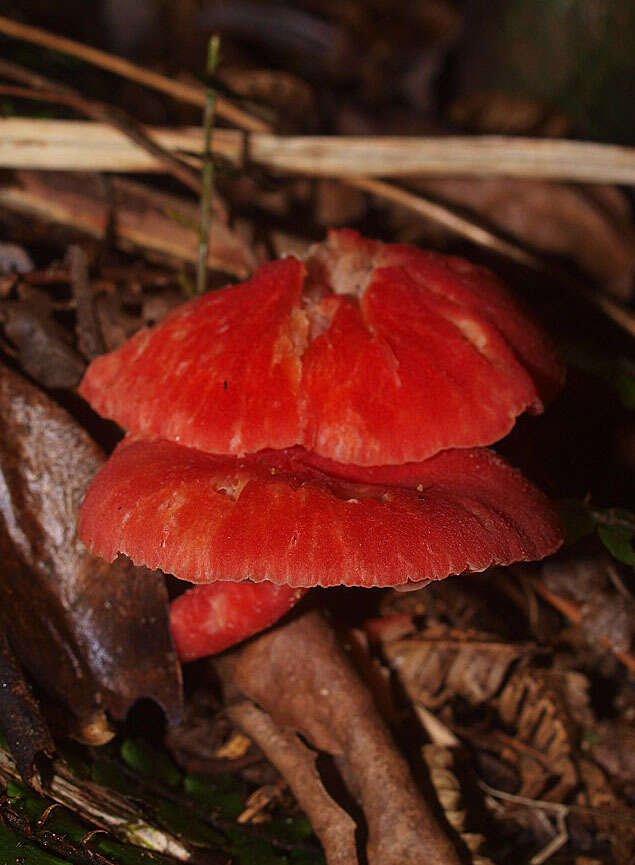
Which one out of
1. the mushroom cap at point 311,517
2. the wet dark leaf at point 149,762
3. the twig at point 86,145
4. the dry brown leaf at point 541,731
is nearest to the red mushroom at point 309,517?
the mushroom cap at point 311,517

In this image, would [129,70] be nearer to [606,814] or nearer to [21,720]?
[21,720]

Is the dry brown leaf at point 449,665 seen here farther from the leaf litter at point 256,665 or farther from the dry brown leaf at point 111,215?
the dry brown leaf at point 111,215

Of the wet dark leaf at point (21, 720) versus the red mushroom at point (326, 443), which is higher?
the red mushroom at point (326, 443)

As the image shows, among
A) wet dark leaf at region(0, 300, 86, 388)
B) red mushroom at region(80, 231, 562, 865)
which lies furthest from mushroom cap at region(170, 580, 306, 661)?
wet dark leaf at region(0, 300, 86, 388)

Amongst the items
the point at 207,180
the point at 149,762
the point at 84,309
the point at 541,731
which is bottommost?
the point at 149,762

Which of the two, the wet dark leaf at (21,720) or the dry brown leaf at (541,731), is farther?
the dry brown leaf at (541,731)

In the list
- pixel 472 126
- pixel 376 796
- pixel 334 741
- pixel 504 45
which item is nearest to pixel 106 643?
pixel 334 741

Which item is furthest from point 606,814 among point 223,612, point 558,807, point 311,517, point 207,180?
point 207,180
